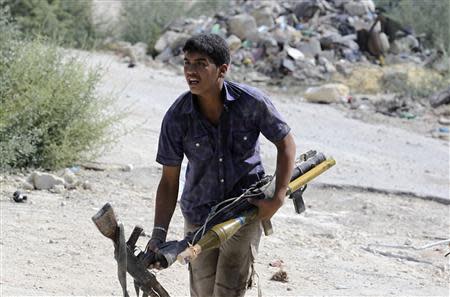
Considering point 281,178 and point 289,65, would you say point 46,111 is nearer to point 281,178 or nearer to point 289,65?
point 281,178

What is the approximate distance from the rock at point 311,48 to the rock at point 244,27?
0.96 metres

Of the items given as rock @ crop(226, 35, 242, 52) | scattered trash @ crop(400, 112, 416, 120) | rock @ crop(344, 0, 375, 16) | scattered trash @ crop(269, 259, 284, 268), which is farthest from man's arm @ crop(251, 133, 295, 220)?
rock @ crop(344, 0, 375, 16)

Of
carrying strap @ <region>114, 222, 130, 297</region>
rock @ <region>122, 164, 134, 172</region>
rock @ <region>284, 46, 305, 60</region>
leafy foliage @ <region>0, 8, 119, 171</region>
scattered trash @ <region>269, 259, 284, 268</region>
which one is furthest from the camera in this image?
rock @ <region>284, 46, 305, 60</region>

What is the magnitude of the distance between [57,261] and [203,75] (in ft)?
8.03

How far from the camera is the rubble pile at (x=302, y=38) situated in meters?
16.4

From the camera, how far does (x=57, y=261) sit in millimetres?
5746

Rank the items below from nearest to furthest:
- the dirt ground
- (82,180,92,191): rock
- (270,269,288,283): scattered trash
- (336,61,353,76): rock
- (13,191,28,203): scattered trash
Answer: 1. the dirt ground
2. (270,269,288,283): scattered trash
3. (13,191,28,203): scattered trash
4. (82,180,92,191): rock
5. (336,61,353,76): rock

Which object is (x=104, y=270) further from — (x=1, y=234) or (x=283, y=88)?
(x=283, y=88)

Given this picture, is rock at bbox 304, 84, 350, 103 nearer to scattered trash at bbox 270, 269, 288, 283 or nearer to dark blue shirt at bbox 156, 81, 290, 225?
scattered trash at bbox 270, 269, 288, 283

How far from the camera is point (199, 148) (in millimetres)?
3852

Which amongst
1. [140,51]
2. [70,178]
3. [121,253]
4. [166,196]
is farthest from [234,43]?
[121,253]

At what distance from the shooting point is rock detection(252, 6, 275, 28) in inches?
731

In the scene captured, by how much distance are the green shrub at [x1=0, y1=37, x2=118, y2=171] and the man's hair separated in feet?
14.5

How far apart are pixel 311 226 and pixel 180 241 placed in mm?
3812
